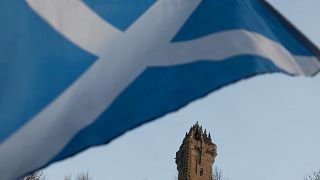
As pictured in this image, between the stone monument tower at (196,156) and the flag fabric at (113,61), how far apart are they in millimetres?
61689

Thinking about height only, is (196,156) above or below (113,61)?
above

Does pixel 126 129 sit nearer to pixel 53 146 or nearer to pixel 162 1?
pixel 53 146

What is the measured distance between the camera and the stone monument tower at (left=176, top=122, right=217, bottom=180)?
65812mm

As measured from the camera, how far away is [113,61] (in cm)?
413

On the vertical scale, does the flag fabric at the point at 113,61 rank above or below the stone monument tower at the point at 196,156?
below

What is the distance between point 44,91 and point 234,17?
153cm

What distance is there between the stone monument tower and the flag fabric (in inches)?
2429

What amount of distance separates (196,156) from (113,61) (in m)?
63.6

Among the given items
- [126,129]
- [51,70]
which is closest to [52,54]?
[51,70]

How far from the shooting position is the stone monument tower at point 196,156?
2591 inches

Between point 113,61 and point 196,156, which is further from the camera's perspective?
Result: point 196,156

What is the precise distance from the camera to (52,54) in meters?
4.04

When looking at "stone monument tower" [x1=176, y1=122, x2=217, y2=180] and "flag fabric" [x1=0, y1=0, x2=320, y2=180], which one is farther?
"stone monument tower" [x1=176, y1=122, x2=217, y2=180]

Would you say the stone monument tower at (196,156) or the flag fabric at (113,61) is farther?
the stone monument tower at (196,156)
